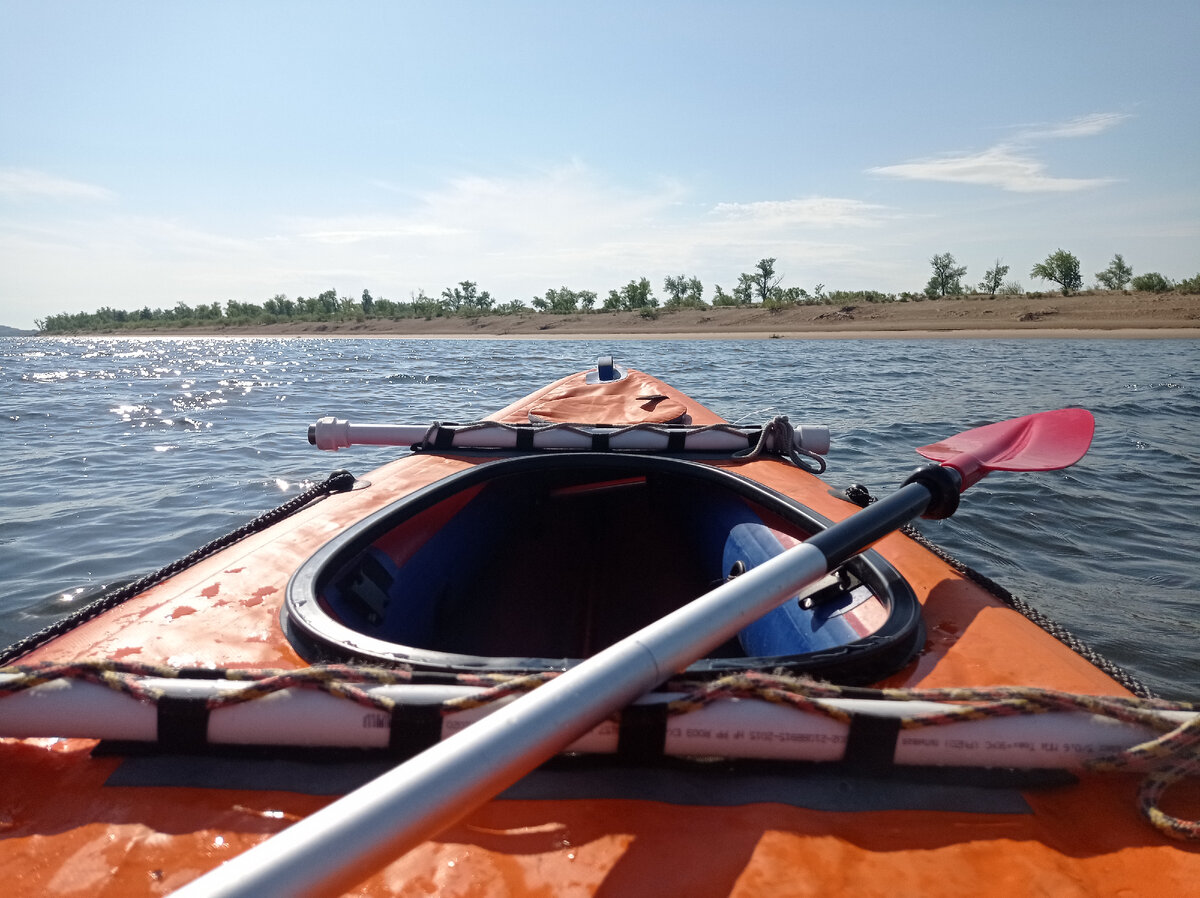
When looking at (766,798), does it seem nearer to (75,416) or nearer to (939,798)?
(939,798)

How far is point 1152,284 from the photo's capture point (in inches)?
887

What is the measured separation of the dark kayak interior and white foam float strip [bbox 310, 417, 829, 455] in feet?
0.52

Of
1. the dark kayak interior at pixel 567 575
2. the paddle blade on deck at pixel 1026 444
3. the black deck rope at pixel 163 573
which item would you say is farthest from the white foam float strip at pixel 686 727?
the paddle blade on deck at pixel 1026 444

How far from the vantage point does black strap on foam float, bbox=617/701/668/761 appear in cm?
93

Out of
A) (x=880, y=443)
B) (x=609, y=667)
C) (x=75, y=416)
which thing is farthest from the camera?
(x=75, y=416)

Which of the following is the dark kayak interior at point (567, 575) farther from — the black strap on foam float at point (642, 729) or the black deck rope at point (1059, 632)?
the black deck rope at point (1059, 632)

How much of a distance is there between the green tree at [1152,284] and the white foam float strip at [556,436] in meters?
26.5

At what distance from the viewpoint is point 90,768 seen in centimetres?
96

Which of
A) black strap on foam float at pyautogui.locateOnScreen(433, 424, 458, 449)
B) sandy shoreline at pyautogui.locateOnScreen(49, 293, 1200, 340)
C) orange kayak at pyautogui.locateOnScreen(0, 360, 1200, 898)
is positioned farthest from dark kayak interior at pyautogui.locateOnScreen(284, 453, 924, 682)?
sandy shoreline at pyautogui.locateOnScreen(49, 293, 1200, 340)

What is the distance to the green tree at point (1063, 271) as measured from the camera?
1066 inches

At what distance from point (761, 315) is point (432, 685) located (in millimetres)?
28533

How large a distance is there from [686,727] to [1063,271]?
110 feet

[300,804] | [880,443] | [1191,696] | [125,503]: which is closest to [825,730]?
[300,804]

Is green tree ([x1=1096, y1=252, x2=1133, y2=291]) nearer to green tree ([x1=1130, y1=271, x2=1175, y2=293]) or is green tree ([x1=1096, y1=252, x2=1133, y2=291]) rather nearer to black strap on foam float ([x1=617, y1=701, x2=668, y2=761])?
green tree ([x1=1130, y1=271, x2=1175, y2=293])
